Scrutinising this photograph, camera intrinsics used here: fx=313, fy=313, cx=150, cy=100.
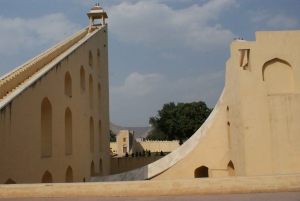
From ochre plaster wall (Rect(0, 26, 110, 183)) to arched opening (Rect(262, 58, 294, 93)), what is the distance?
220 inches

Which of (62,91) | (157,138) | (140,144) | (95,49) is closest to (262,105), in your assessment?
(62,91)

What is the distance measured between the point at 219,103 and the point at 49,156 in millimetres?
5865

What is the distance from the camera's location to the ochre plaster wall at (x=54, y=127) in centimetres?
526

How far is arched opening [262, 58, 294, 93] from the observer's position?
865 centimetres

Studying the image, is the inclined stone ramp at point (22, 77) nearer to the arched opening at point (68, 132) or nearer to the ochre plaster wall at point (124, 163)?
the arched opening at point (68, 132)

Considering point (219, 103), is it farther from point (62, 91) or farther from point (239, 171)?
point (62, 91)

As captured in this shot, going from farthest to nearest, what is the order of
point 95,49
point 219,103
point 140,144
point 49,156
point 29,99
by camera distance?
point 140,144, point 95,49, point 219,103, point 49,156, point 29,99

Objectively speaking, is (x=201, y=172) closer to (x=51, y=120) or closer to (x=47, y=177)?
(x=47, y=177)

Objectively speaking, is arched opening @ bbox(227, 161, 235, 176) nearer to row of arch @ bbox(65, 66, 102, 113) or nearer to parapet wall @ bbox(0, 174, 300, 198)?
row of arch @ bbox(65, 66, 102, 113)

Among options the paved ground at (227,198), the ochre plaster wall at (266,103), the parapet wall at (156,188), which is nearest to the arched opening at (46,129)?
the parapet wall at (156,188)

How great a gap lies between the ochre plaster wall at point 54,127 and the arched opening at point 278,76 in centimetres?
559

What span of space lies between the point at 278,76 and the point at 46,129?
634 cm

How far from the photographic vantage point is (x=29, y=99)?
6.07 metres

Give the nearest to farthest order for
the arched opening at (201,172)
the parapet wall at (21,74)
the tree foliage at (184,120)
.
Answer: the parapet wall at (21,74)
the arched opening at (201,172)
the tree foliage at (184,120)
